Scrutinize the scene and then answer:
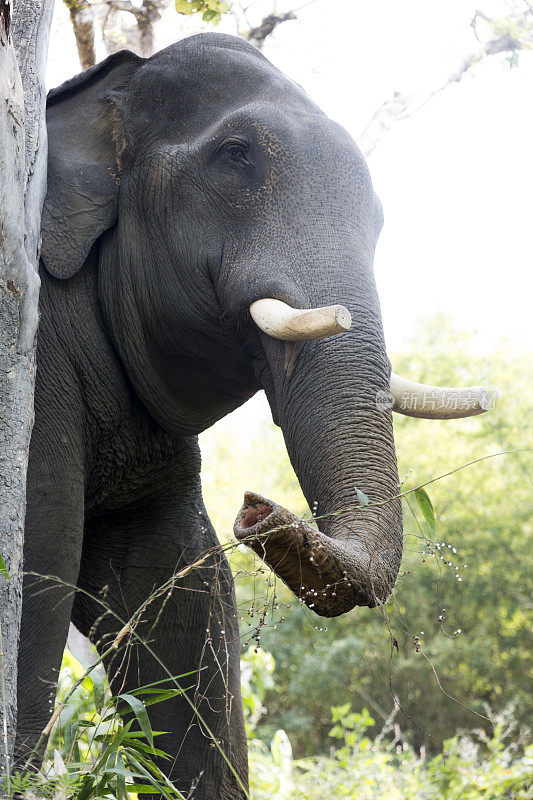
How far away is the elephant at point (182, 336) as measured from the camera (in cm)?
247

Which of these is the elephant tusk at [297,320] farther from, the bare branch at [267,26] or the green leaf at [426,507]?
the bare branch at [267,26]

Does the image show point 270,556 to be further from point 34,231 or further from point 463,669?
point 463,669

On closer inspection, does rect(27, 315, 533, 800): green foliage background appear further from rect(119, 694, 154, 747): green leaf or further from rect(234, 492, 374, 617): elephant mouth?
rect(119, 694, 154, 747): green leaf

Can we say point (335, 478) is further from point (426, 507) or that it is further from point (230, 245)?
point (230, 245)

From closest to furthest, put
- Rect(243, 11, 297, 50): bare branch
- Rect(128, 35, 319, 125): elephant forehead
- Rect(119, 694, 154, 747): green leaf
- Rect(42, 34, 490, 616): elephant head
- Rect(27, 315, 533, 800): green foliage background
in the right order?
Rect(119, 694, 154, 747): green leaf
Rect(42, 34, 490, 616): elephant head
Rect(128, 35, 319, 125): elephant forehead
Rect(243, 11, 297, 50): bare branch
Rect(27, 315, 533, 800): green foliage background

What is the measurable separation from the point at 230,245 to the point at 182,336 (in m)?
0.30

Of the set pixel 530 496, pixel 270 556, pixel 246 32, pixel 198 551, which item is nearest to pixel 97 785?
pixel 270 556

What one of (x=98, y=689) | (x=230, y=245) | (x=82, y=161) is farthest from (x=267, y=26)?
(x=98, y=689)

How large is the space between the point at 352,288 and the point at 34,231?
0.85 metres

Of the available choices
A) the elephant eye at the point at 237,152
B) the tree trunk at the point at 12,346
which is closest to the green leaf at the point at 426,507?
the tree trunk at the point at 12,346

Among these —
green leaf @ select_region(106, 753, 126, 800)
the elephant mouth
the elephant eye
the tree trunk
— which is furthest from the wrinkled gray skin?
green leaf @ select_region(106, 753, 126, 800)

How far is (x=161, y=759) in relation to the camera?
3053 millimetres

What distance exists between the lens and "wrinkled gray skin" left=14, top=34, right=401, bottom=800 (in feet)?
8.25

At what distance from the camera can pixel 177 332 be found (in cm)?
285
